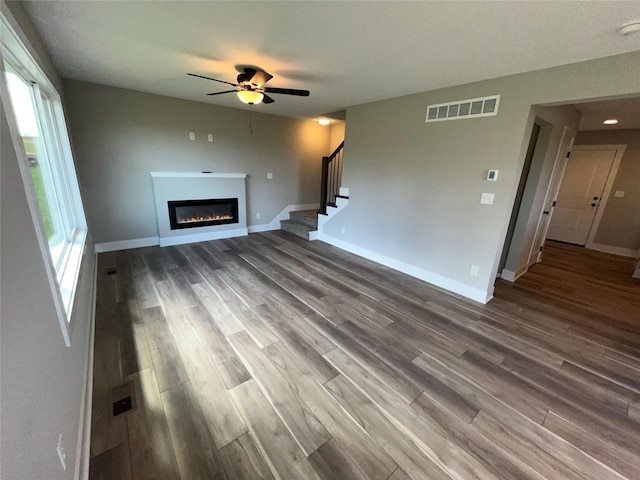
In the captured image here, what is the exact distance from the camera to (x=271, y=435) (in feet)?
4.84

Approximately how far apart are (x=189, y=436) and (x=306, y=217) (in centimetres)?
473

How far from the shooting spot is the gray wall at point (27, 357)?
0.74 meters

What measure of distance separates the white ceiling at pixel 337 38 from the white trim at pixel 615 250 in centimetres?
534

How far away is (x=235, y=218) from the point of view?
17.2 feet

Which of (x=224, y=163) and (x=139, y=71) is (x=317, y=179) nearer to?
(x=224, y=163)

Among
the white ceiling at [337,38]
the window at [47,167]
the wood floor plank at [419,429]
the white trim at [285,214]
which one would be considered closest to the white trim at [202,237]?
the white trim at [285,214]

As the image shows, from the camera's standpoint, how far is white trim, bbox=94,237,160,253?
4071mm

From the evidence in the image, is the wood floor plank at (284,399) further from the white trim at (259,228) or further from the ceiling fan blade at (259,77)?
the white trim at (259,228)

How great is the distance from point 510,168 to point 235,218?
181 inches

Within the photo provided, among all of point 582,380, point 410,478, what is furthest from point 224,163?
point 582,380

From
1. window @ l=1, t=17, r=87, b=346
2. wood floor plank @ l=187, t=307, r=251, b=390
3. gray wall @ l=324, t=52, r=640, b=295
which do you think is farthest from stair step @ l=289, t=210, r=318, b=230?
window @ l=1, t=17, r=87, b=346

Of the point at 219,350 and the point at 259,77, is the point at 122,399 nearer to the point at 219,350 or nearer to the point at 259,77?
the point at 219,350

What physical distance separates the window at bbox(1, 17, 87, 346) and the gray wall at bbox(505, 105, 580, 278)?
182 inches

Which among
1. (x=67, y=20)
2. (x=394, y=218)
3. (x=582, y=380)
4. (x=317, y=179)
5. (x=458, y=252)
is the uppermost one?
(x=67, y=20)
